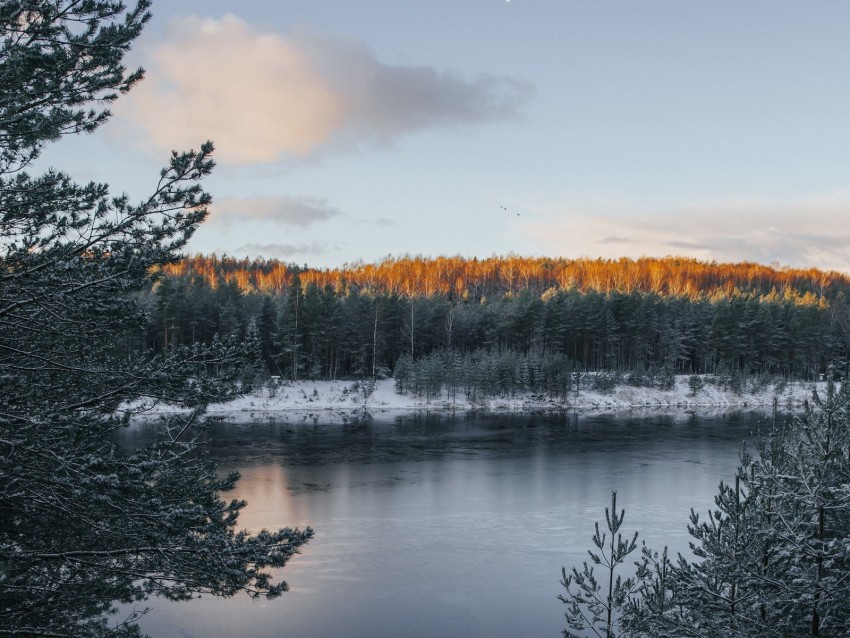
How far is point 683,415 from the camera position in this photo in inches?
2507

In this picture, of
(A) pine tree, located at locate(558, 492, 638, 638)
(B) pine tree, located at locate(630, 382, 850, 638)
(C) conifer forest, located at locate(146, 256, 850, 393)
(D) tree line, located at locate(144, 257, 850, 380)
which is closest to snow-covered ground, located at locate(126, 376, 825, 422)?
(C) conifer forest, located at locate(146, 256, 850, 393)

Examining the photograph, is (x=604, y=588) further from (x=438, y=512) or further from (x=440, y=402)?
(x=440, y=402)

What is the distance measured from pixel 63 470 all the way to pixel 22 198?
335 centimetres

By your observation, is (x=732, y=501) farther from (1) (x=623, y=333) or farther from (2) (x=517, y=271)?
(2) (x=517, y=271)

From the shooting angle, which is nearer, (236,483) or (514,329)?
(236,483)

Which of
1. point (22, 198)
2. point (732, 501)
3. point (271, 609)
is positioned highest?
point (22, 198)

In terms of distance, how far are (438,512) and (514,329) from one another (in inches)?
2205

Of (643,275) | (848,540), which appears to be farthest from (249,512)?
(643,275)

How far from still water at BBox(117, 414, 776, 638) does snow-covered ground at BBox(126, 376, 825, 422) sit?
29.1 feet

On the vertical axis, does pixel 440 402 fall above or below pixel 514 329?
below

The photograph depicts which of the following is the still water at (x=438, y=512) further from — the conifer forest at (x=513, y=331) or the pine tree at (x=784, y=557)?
the conifer forest at (x=513, y=331)

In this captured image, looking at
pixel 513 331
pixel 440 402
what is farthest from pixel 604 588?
pixel 513 331

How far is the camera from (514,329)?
80938 millimetres

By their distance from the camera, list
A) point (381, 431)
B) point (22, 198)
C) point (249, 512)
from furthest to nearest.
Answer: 1. point (381, 431)
2. point (249, 512)
3. point (22, 198)
